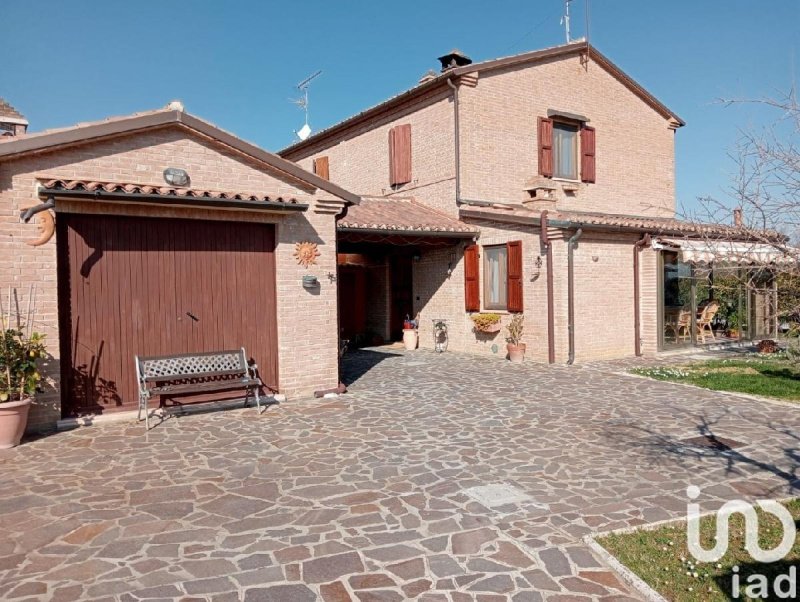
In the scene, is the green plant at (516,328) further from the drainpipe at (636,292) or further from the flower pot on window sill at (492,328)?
the drainpipe at (636,292)

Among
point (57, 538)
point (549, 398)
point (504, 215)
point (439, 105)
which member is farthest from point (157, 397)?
point (439, 105)

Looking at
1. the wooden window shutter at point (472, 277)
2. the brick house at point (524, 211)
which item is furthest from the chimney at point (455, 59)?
the wooden window shutter at point (472, 277)

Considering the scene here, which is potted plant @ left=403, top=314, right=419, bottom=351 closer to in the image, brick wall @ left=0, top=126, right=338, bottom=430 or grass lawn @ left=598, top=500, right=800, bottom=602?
brick wall @ left=0, top=126, right=338, bottom=430

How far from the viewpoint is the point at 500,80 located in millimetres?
15641

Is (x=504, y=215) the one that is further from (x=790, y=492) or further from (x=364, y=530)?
(x=364, y=530)

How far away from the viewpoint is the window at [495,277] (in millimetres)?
14322

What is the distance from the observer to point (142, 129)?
8.12 m

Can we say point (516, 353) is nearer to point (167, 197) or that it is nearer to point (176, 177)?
point (176, 177)

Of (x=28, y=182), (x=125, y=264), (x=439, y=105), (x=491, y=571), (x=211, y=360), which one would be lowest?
(x=491, y=571)

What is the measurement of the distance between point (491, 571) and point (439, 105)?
1410cm

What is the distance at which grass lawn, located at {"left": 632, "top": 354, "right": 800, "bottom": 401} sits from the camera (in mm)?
9727

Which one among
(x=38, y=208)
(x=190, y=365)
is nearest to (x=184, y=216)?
(x=38, y=208)

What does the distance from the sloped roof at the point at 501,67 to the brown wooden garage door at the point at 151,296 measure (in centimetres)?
840

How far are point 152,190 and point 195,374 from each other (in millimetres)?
2755
